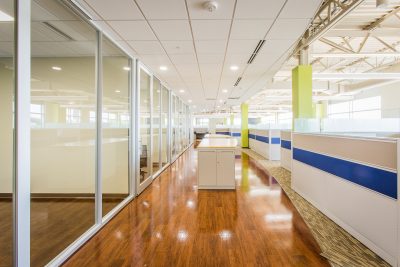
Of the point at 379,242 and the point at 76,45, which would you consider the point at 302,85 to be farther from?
the point at 76,45

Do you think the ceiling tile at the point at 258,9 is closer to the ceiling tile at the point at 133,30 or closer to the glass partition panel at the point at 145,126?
the ceiling tile at the point at 133,30

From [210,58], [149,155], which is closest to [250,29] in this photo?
[210,58]

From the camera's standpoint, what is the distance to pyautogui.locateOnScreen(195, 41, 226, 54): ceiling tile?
378 centimetres

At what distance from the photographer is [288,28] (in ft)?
10.6

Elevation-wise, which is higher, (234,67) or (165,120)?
(234,67)

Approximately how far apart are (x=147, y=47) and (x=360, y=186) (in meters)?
3.91

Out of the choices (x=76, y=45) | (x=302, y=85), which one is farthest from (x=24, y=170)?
(x=302, y=85)

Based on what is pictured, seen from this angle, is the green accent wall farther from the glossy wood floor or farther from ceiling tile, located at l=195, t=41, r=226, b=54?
ceiling tile, located at l=195, t=41, r=226, b=54

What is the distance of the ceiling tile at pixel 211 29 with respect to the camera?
3025 millimetres

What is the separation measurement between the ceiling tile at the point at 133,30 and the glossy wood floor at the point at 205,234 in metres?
2.89

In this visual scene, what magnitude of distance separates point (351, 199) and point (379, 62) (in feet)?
28.4

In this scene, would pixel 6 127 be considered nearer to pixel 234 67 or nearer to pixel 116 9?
pixel 116 9

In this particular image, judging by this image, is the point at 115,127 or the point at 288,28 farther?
the point at 115,127

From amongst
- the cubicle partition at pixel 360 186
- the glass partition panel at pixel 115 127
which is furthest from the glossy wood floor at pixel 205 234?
the cubicle partition at pixel 360 186
